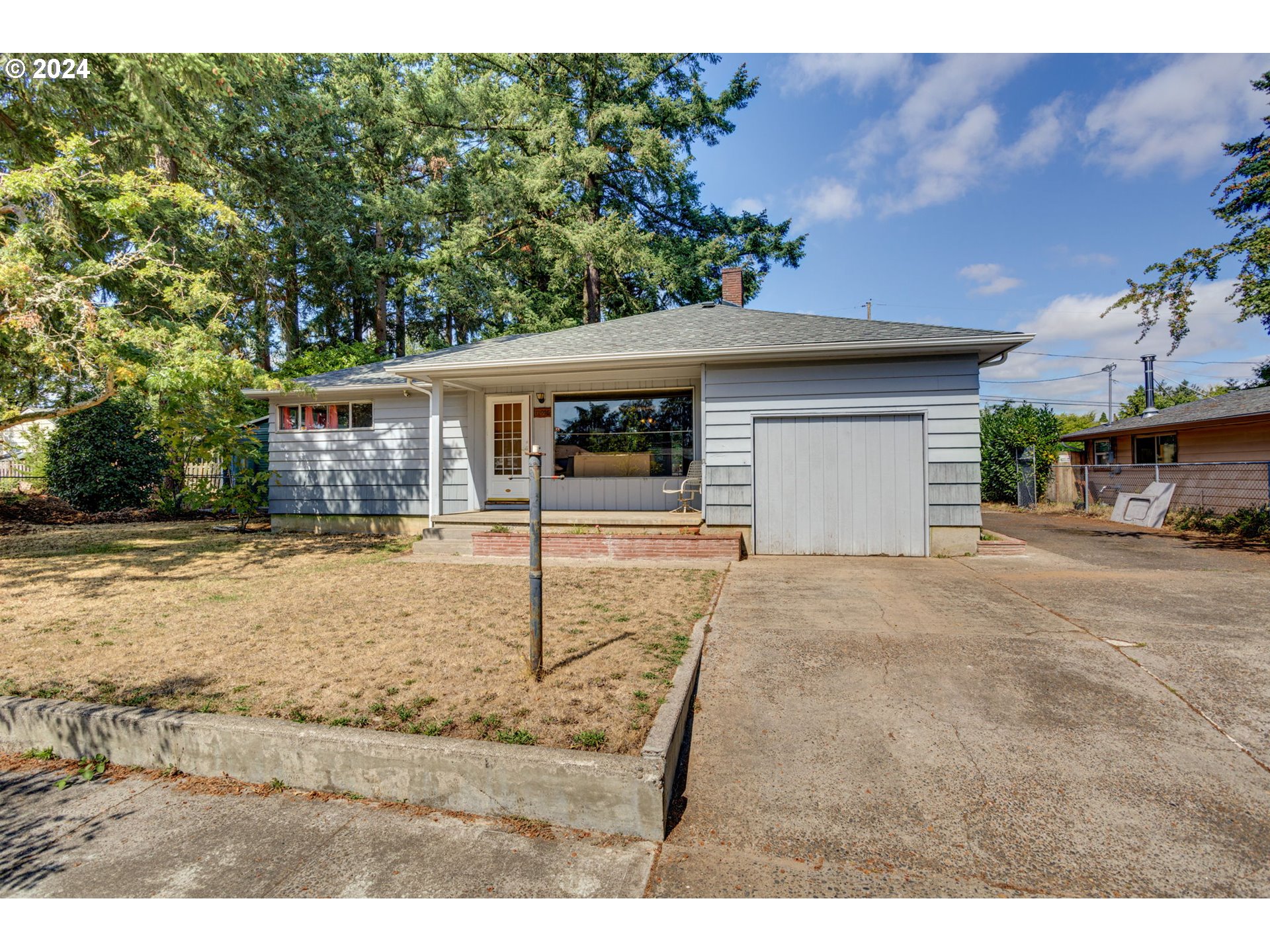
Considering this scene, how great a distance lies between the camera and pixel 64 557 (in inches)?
314

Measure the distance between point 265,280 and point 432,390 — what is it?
1222 centimetres

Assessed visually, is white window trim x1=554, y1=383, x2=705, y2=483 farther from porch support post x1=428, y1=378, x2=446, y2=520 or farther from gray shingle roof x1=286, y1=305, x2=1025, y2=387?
porch support post x1=428, y1=378, x2=446, y2=520

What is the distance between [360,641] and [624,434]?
6.51 meters

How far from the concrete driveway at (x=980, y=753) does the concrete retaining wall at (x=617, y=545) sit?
8.44 ft

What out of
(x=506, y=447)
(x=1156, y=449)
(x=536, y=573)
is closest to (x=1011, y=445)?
(x=1156, y=449)

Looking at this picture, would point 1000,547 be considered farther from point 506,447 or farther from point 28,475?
point 28,475

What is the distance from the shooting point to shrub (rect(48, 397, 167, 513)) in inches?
515

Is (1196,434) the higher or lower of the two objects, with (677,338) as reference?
lower

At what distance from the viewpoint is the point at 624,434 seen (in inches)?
399

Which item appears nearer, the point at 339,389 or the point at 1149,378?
the point at 339,389

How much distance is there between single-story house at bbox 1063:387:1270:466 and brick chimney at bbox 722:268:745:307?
1139 cm

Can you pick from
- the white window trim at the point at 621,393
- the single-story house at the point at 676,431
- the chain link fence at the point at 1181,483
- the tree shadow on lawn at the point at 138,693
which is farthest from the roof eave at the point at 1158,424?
the tree shadow on lawn at the point at 138,693

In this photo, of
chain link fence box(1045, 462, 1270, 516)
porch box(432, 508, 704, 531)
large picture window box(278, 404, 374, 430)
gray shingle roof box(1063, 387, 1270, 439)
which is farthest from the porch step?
gray shingle roof box(1063, 387, 1270, 439)

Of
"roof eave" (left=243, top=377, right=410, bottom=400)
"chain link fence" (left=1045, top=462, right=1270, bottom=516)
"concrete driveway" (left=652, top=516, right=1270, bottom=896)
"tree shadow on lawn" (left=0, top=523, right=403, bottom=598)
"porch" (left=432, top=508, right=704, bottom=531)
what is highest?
"roof eave" (left=243, top=377, right=410, bottom=400)
